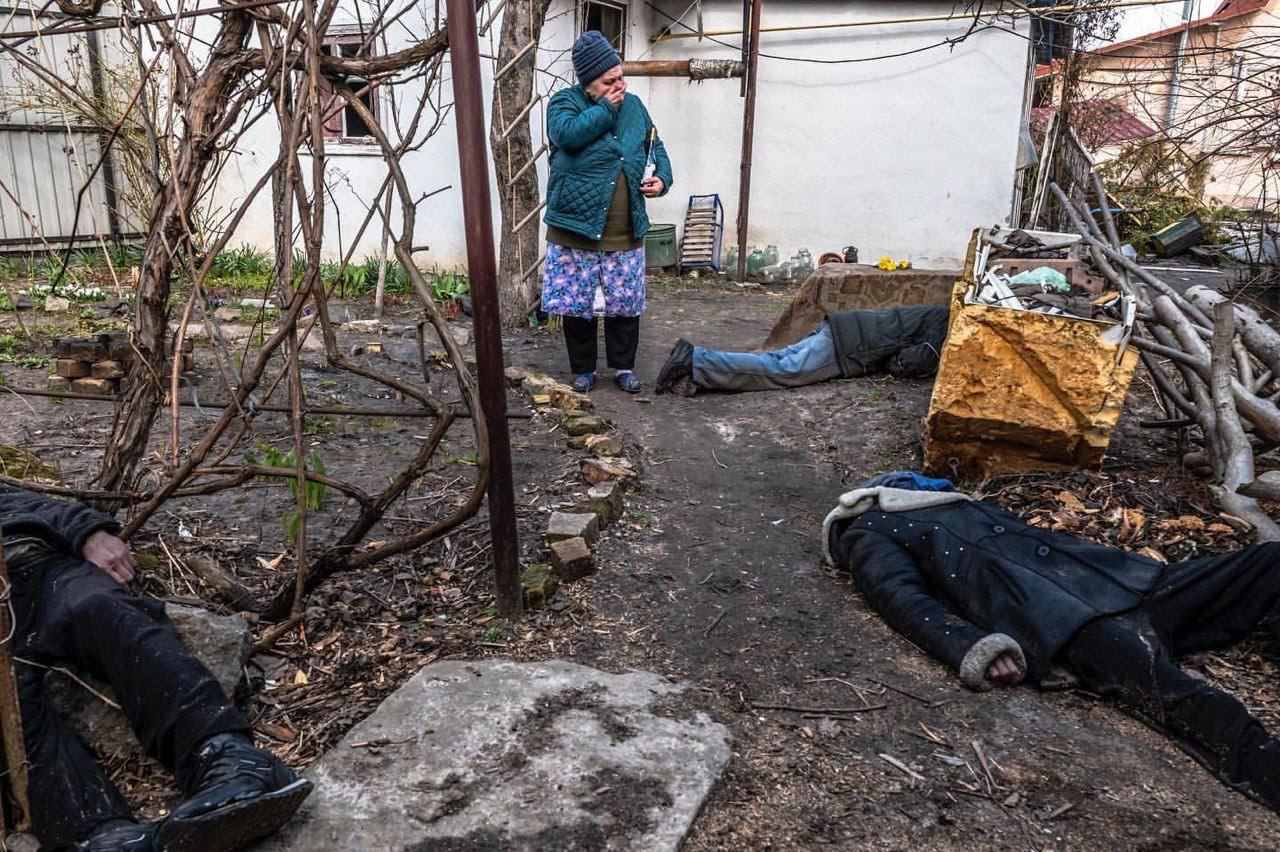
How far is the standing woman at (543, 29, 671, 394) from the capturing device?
4996 mm

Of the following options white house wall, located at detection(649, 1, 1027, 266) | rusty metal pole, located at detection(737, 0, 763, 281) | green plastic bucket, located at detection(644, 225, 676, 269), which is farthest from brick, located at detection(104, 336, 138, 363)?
white house wall, located at detection(649, 1, 1027, 266)

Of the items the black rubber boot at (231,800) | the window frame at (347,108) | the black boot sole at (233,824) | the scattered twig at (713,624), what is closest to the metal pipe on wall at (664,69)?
the window frame at (347,108)

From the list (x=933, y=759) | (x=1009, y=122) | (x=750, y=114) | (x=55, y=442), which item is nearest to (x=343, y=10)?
(x=750, y=114)

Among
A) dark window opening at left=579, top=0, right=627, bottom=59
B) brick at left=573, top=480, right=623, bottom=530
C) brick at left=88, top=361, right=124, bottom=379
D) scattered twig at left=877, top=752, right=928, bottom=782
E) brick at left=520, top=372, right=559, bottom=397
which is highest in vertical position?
dark window opening at left=579, top=0, right=627, bottom=59

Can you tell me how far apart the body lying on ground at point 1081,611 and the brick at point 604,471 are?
49.4 inches

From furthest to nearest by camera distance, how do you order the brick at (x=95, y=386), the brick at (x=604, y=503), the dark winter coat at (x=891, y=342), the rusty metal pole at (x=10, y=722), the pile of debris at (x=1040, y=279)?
1. the dark winter coat at (x=891, y=342)
2. the brick at (x=95, y=386)
3. the pile of debris at (x=1040, y=279)
4. the brick at (x=604, y=503)
5. the rusty metal pole at (x=10, y=722)

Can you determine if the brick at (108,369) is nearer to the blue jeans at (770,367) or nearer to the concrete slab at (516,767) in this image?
the blue jeans at (770,367)

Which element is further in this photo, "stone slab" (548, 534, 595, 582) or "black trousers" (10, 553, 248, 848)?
"stone slab" (548, 534, 595, 582)

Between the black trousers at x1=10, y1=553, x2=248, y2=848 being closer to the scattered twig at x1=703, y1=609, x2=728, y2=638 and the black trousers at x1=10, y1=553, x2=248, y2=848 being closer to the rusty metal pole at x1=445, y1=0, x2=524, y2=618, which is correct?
the rusty metal pole at x1=445, y1=0, x2=524, y2=618

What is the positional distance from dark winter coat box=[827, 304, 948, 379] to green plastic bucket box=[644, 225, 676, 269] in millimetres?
4727

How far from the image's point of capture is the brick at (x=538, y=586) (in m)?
3.05

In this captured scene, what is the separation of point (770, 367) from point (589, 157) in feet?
5.60

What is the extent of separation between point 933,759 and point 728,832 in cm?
61

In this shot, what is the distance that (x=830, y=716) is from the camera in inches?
99.3
